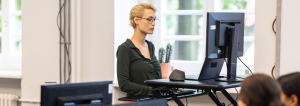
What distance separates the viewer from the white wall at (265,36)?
97.7 inches

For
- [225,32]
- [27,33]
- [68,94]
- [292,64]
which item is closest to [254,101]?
[68,94]

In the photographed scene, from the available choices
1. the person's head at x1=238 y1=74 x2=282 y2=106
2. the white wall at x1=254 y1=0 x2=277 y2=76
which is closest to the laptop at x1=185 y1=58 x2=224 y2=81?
the white wall at x1=254 y1=0 x2=277 y2=76

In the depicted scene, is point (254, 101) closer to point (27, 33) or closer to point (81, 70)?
point (81, 70)

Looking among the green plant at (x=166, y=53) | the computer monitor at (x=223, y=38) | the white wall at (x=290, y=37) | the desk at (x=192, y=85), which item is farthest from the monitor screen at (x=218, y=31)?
the green plant at (x=166, y=53)

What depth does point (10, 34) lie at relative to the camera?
386cm

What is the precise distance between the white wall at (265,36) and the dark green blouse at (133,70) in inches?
33.6

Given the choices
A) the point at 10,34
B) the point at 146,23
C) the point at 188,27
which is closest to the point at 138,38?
the point at 146,23

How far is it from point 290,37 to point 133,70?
1112 millimetres

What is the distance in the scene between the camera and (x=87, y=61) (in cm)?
307

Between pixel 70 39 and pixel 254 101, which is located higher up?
pixel 70 39

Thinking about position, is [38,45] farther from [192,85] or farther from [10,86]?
[192,85]

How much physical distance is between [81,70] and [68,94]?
1.77 meters

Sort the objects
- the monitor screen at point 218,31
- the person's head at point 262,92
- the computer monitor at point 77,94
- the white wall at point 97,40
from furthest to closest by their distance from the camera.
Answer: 1. the white wall at point 97,40
2. the monitor screen at point 218,31
3. the computer monitor at point 77,94
4. the person's head at point 262,92

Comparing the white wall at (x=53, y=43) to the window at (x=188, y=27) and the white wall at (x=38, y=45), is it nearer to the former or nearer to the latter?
the white wall at (x=38, y=45)
